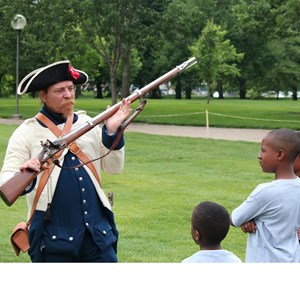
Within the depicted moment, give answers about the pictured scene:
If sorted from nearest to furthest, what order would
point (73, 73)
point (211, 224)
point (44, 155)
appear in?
point (44, 155)
point (211, 224)
point (73, 73)

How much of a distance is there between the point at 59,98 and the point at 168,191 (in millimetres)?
8838

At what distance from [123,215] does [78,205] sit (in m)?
6.49

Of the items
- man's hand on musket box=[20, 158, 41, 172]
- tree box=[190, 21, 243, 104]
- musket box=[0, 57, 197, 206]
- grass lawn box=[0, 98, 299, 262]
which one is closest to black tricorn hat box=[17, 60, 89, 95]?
musket box=[0, 57, 197, 206]

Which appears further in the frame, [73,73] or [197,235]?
[73,73]

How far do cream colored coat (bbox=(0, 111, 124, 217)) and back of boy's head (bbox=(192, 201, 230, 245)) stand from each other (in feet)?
2.03

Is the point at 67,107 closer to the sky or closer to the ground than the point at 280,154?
closer to the sky

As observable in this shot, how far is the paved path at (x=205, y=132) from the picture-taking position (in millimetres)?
25031

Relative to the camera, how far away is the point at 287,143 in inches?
194

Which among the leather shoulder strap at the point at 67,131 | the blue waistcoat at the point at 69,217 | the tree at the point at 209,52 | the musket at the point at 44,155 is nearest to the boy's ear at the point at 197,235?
the blue waistcoat at the point at 69,217

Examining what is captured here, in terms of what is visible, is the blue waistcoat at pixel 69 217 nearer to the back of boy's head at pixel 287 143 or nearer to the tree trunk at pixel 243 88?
the back of boy's head at pixel 287 143

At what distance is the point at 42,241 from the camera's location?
14.7 feet

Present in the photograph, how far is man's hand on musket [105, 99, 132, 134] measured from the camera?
4.29m

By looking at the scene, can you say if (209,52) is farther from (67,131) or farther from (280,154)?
(67,131)

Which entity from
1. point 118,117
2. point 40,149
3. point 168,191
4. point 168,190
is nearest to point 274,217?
point 118,117
